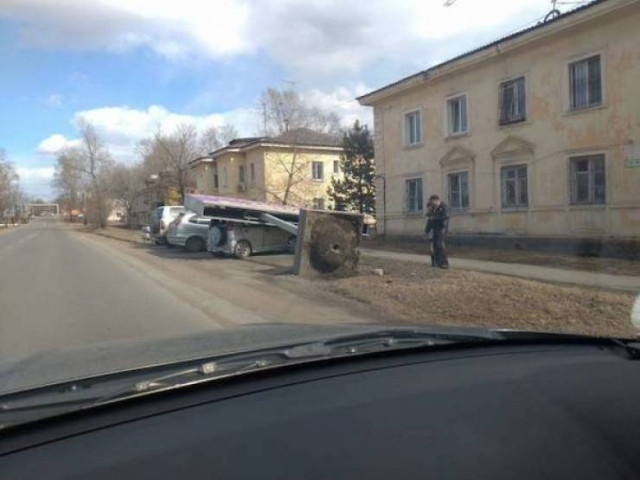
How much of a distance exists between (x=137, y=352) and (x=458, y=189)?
23.1 meters

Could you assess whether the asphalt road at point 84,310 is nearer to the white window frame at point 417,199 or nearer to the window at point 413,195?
the white window frame at point 417,199

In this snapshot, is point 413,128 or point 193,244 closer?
point 193,244

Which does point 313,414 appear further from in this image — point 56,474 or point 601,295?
point 601,295

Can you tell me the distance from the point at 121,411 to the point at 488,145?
2240 centimetres

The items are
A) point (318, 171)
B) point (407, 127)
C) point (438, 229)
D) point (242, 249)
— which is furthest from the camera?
point (318, 171)

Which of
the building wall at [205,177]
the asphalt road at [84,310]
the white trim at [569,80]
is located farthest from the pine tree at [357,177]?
the building wall at [205,177]

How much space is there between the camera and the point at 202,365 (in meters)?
1.89

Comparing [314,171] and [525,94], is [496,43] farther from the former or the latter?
[314,171]

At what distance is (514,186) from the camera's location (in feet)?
72.0

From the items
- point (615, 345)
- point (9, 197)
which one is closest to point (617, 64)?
point (615, 345)

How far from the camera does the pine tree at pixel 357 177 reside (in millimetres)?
36062

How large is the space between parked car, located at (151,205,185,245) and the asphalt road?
10.4 meters

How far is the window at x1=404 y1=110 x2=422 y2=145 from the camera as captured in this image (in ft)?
87.9

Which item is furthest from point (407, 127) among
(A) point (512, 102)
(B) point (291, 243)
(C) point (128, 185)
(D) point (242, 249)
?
(C) point (128, 185)
